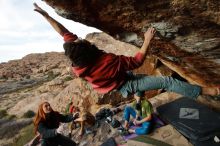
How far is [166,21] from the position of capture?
5.85 metres

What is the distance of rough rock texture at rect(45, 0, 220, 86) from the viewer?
17.7 feet

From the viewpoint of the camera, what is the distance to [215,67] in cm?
717

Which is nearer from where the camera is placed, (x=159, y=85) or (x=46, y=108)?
(x=159, y=85)

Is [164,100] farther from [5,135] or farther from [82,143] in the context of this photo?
[5,135]

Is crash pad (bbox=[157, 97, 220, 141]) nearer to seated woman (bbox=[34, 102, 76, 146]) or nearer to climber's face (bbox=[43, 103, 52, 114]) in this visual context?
seated woman (bbox=[34, 102, 76, 146])

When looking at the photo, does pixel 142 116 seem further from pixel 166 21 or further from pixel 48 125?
pixel 166 21

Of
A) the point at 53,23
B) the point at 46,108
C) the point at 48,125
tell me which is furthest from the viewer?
the point at 48,125

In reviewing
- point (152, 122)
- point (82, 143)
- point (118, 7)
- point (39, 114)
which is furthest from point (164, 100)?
point (118, 7)

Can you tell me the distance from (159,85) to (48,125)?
397cm

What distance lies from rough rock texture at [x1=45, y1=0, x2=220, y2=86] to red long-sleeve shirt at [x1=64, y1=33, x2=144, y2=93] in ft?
3.01

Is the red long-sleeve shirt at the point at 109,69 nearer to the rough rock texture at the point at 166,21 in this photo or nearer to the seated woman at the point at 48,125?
the rough rock texture at the point at 166,21

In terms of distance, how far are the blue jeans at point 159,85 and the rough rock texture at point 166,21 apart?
3.78 ft

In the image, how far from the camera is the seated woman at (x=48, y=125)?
26.1 feet

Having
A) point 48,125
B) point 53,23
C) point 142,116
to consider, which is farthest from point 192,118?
point 53,23
